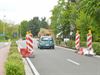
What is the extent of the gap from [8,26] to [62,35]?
83191mm

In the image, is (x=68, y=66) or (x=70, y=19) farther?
(x=70, y=19)

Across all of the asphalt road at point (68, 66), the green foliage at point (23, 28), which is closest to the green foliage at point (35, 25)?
the green foliage at point (23, 28)

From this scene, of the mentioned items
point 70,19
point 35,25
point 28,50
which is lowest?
point 28,50

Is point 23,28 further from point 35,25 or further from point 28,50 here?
point 28,50

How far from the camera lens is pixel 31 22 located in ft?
464

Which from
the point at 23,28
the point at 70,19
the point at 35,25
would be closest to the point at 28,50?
the point at 70,19

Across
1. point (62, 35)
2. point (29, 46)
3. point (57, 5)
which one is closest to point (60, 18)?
point (57, 5)

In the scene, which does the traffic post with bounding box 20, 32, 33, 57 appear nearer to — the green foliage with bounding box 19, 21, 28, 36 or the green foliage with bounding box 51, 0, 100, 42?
the green foliage with bounding box 51, 0, 100, 42

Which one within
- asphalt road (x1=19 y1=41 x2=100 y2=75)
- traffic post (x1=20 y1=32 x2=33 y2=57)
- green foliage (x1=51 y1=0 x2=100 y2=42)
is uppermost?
green foliage (x1=51 y1=0 x2=100 y2=42)

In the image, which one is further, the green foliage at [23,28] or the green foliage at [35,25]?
the green foliage at [23,28]

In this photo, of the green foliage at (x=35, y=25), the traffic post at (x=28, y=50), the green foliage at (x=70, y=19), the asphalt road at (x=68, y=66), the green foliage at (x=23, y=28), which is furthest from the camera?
the green foliage at (x=23, y=28)

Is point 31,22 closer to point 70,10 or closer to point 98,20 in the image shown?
point 70,10

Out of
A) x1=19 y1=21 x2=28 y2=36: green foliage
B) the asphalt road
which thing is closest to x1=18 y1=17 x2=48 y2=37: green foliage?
→ x1=19 y1=21 x2=28 y2=36: green foliage

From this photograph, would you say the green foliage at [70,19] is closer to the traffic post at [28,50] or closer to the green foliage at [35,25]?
the traffic post at [28,50]
